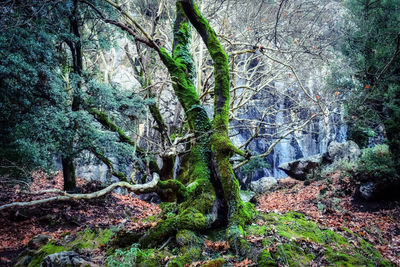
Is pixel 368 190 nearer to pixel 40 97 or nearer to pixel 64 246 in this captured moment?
pixel 64 246

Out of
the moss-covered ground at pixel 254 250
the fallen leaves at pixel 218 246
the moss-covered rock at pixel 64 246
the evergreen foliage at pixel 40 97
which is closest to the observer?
the moss-covered ground at pixel 254 250

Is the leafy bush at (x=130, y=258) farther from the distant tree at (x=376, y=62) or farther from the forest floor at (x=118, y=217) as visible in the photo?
the distant tree at (x=376, y=62)

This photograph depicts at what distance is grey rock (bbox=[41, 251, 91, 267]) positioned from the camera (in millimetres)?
3137

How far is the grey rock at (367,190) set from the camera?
7929 mm

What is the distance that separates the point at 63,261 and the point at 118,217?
412 cm

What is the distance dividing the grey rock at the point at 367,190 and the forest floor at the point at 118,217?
0.25 m

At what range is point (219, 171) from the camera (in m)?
4.40

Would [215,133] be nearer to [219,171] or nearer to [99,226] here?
[219,171]

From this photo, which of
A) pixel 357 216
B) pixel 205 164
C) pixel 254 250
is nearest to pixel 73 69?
pixel 205 164

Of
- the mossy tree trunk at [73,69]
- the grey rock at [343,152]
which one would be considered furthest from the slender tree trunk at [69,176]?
the grey rock at [343,152]

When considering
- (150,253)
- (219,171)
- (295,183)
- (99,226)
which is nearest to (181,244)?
(150,253)

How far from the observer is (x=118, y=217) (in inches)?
282

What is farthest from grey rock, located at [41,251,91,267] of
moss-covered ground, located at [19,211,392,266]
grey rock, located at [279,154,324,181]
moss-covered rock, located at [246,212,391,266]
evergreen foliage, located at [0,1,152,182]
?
grey rock, located at [279,154,324,181]

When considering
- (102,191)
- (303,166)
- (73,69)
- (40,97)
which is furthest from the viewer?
(303,166)
